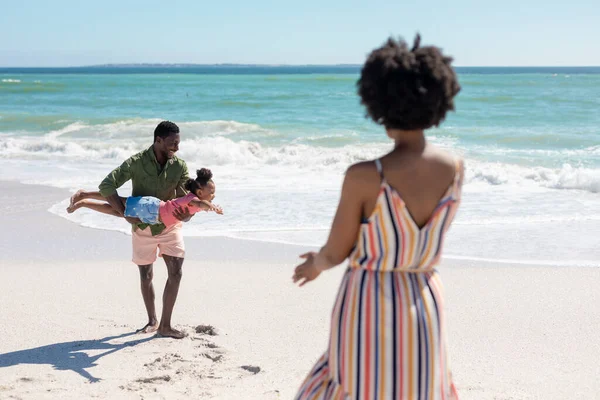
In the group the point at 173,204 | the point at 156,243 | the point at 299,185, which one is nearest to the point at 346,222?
the point at 173,204

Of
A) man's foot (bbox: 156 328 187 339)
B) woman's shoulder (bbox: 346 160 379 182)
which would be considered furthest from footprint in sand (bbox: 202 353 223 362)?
woman's shoulder (bbox: 346 160 379 182)

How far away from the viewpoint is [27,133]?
23516 millimetres

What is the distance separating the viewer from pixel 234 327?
5453mm

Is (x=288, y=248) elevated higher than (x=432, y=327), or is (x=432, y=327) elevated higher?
(x=432, y=327)

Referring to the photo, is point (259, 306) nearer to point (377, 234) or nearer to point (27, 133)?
point (377, 234)

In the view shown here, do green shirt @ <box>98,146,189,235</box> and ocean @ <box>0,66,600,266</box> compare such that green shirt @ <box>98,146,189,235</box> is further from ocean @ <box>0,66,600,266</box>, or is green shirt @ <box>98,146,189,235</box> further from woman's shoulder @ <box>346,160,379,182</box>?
ocean @ <box>0,66,600,266</box>

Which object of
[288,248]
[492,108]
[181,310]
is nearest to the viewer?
[181,310]

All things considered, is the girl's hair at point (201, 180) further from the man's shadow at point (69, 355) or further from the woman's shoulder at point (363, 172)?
the woman's shoulder at point (363, 172)

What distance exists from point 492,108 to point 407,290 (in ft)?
98.8

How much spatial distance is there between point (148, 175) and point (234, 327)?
134cm

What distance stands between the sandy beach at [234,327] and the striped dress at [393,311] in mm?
1969

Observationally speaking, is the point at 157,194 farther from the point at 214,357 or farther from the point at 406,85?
the point at 406,85

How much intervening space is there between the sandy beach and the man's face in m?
1.34

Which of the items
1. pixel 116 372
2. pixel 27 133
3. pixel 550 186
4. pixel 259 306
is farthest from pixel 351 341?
pixel 27 133
